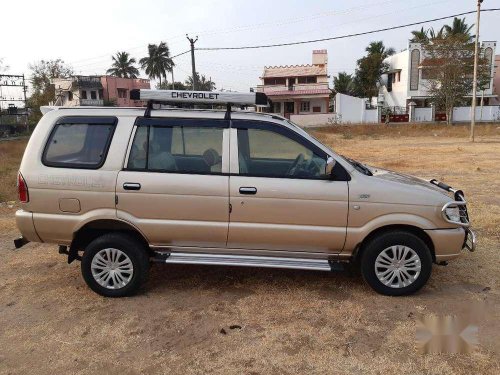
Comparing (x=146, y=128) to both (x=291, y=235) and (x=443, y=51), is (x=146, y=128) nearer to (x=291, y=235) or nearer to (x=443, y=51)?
(x=291, y=235)

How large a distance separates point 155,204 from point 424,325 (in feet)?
8.83

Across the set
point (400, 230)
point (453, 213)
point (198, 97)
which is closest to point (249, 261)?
point (400, 230)

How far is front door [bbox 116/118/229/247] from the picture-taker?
407cm

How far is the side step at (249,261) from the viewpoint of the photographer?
158 inches

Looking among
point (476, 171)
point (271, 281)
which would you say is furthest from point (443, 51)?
point (271, 281)

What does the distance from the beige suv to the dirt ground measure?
1.11ft

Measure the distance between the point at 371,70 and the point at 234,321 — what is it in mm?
51661

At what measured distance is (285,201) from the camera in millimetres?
4023

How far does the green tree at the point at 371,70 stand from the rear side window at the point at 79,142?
166ft

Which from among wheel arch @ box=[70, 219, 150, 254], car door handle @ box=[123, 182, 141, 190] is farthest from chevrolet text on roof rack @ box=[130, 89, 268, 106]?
wheel arch @ box=[70, 219, 150, 254]

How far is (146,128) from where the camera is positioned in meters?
4.24

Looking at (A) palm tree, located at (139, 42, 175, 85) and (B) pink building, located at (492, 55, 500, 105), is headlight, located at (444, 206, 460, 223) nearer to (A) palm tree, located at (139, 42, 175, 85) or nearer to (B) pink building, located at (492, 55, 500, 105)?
(B) pink building, located at (492, 55, 500, 105)

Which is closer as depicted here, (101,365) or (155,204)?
(101,365)

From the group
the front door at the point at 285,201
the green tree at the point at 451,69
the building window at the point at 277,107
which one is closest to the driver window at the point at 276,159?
the front door at the point at 285,201
